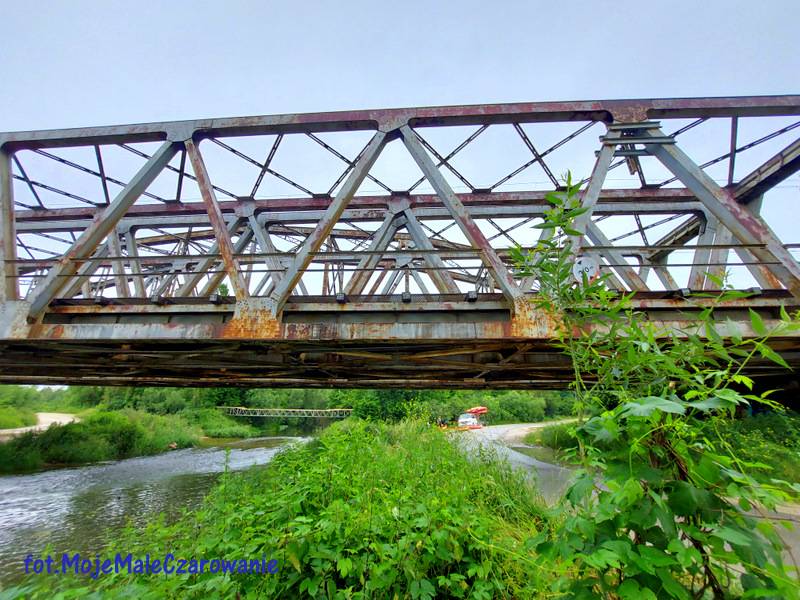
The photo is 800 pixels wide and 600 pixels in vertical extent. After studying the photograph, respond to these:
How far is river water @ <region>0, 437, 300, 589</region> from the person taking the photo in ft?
20.2

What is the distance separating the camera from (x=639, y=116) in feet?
16.9

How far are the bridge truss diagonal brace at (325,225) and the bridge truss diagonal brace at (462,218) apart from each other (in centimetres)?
49

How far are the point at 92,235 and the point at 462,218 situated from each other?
516 centimetres

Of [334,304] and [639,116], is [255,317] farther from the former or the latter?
[639,116]

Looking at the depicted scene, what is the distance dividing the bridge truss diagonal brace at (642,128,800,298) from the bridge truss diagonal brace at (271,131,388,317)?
4.02 m

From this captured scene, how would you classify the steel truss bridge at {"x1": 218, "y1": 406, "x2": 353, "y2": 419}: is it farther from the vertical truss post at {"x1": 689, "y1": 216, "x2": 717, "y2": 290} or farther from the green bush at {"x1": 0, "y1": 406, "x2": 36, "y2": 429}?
the vertical truss post at {"x1": 689, "y1": 216, "x2": 717, "y2": 290}

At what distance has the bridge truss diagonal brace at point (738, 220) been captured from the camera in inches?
175

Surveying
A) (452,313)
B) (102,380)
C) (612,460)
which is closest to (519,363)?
(452,313)

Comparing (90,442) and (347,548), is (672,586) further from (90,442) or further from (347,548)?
(90,442)

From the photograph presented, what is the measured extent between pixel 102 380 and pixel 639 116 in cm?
1211

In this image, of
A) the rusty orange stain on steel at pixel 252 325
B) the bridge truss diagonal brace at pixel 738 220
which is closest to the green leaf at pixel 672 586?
the rusty orange stain on steel at pixel 252 325

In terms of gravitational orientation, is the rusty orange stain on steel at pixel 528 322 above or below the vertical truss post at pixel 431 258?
below

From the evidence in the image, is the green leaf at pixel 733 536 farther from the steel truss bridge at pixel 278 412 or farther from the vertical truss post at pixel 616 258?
the steel truss bridge at pixel 278 412

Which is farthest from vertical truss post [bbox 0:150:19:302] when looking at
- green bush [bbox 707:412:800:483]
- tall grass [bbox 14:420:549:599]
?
green bush [bbox 707:412:800:483]
